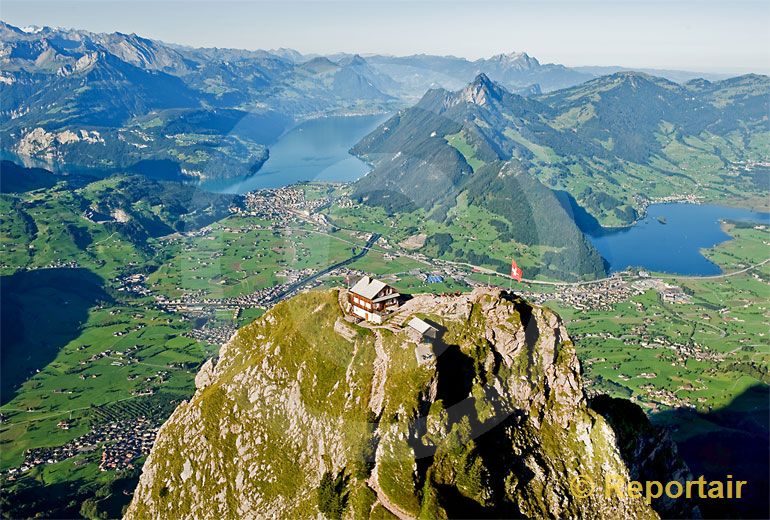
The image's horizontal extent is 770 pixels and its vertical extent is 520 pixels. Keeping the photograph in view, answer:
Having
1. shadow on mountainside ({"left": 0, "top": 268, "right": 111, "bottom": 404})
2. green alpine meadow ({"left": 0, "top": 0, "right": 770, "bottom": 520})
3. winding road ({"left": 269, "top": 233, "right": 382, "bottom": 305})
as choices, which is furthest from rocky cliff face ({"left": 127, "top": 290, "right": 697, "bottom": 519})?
winding road ({"left": 269, "top": 233, "right": 382, "bottom": 305})

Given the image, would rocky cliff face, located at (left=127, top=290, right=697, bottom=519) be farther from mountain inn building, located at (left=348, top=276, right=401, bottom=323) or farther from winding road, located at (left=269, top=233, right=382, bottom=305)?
winding road, located at (left=269, top=233, right=382, bottom=305)

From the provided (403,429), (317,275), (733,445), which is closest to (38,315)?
(317,275)

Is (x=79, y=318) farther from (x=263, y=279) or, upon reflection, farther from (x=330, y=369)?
(x=330, y=369)

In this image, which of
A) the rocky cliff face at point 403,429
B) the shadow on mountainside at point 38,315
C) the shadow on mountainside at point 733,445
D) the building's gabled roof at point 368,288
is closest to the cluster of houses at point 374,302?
the building's gabled roof at point 368,288

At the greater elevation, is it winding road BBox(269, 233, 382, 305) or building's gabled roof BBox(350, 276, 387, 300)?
building's gabled roof BBox(350, 276, 387, 300)

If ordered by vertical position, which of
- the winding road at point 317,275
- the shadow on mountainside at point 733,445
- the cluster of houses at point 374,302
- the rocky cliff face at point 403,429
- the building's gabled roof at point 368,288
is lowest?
the winding road at point 317,275

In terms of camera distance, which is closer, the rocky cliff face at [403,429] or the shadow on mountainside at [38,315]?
the rocky cliff face at [403,429]

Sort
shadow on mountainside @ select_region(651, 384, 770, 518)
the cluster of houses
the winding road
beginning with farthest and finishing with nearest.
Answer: the winding road, shadow on mountainside @ select_region(651, 384, 770, 518), the cluster of houses

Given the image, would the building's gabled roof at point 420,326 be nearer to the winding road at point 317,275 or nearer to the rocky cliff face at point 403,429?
the rocky cliff face at point 403,429
